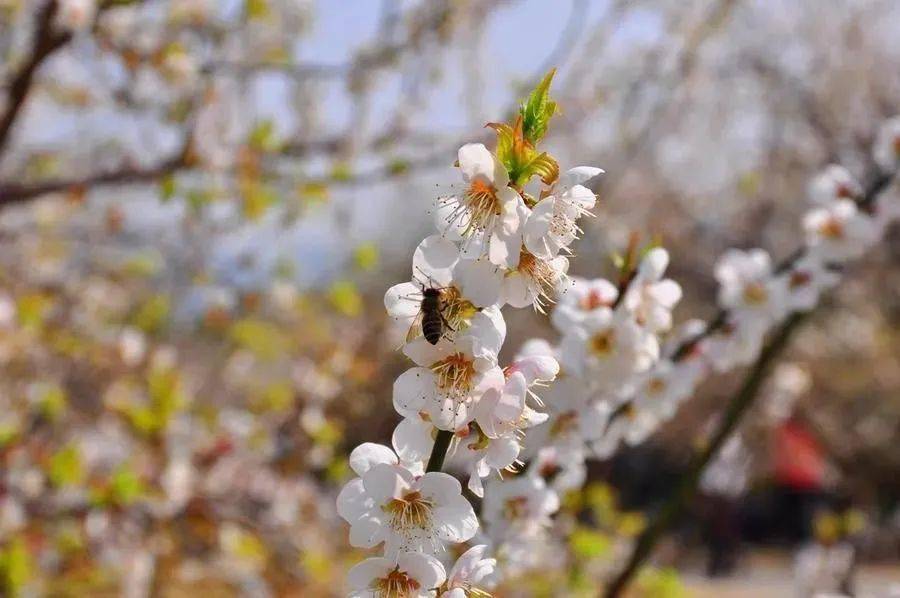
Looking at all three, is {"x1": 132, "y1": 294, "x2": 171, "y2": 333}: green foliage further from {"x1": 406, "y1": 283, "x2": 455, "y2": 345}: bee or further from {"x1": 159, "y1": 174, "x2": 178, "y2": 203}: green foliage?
{"x1": 406, "y1": 283, "x2": 455, "y2": 345}: bee

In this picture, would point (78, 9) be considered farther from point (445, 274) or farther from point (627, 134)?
point (627, 134)

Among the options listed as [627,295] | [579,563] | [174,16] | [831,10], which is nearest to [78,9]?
[174,16]

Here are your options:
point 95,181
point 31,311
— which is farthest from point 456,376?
point 31,311

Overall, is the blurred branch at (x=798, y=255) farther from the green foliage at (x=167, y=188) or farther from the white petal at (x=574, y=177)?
the green foliage at (x=167, y=188)

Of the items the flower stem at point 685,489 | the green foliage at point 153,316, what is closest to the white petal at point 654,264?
the flower stem at point 685,489

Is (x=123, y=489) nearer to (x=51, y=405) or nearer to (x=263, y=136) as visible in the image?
(x=51, y=405)
